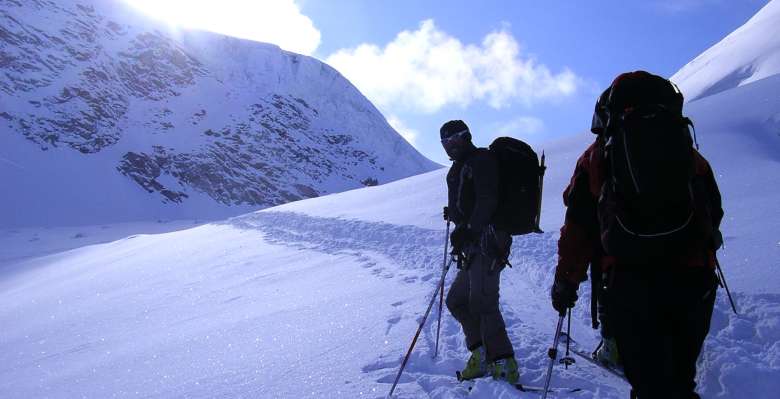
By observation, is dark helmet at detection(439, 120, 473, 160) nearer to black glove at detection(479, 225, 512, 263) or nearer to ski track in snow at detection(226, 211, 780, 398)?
black glove at detection(479, 225, 512, 263)

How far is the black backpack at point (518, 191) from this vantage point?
3.54m

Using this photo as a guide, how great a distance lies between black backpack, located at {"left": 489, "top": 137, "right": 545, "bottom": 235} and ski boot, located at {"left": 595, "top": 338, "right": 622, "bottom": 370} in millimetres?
1053

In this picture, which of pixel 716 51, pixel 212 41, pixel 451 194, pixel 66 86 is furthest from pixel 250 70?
pixel 451 194

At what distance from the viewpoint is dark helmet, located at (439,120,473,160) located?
3738 mm

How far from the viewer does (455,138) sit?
12.3ft

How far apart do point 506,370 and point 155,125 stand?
91.5 meters

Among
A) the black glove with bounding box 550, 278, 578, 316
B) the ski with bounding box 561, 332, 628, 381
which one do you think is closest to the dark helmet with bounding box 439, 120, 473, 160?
the black glove with bounding box 550, 278, 578, 316

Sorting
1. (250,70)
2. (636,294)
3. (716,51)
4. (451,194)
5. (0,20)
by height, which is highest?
(250,70)

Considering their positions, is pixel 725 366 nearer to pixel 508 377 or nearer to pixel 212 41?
pixel 508 377

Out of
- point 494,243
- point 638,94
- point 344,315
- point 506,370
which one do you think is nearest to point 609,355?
point 506,370

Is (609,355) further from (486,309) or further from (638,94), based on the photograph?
(638,94)

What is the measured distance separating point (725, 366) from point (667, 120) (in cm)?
225

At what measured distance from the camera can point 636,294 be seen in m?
2.11

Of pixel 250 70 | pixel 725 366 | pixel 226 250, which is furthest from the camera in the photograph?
pixel 250 70
